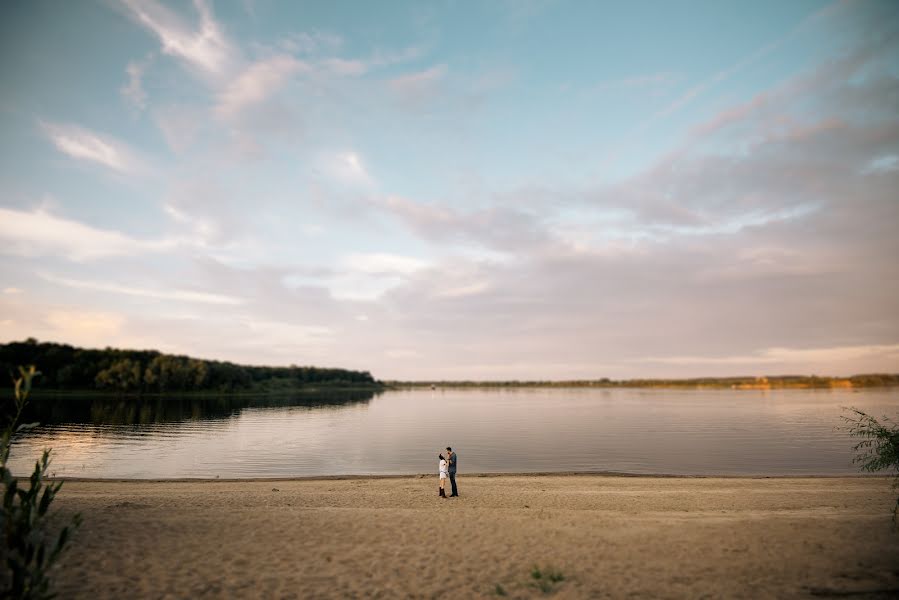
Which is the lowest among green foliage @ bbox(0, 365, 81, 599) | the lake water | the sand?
the lake water

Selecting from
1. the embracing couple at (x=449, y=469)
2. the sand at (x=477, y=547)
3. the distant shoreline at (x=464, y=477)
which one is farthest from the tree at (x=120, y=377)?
the embracing couple at (x=449, y=469)

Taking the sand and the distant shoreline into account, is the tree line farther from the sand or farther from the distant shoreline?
the sand

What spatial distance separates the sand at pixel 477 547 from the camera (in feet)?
45.2

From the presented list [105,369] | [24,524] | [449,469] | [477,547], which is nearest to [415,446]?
[449,469]

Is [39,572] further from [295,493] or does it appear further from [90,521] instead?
[295,493]

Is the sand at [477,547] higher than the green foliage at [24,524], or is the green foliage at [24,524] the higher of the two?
the green foliage at [24,524]

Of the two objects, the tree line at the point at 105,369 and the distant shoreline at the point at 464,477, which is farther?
the tree line at the point at 105,369

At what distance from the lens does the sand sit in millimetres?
13773

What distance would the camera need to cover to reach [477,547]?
17.3m

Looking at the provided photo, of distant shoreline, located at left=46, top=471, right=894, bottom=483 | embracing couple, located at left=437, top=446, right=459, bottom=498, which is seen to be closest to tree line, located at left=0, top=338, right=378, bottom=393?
distant shoreline, located at left=46, top=471, right=894, bottom=483

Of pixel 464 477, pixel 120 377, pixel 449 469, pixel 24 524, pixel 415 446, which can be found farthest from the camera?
pixel 120 377

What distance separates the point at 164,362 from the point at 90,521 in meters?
180

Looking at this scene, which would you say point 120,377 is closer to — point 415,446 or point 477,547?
point 415,446

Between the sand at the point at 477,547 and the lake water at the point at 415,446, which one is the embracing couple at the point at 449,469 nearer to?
the sand at the point at 477,547
